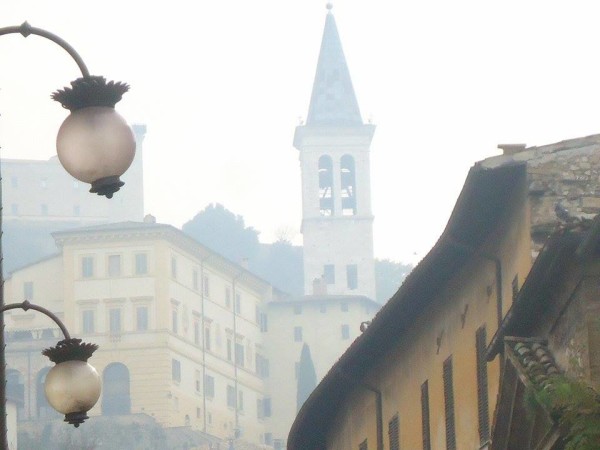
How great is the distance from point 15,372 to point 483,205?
104 m

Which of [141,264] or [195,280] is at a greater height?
[141,264]

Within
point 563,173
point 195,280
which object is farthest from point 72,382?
point 195,280

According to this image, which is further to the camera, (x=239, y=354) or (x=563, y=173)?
(x=239, y=354)

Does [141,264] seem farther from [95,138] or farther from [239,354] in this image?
[95,138]

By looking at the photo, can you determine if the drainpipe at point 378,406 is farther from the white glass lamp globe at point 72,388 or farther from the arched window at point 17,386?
the arched window at point 17,386

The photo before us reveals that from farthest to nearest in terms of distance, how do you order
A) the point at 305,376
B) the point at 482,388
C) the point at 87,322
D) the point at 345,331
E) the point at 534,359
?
the point at 345,331, the point at 305,376, the point at 87,322, the point at 482,388, the point at 534,359

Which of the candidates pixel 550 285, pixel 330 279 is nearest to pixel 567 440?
pixel 550 285

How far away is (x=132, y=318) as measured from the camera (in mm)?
122875

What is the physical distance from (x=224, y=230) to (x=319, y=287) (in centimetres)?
4888

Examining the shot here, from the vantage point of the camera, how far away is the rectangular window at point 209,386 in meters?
123

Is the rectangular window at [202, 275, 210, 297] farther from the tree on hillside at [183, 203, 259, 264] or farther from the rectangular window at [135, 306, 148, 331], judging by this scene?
the tree on hillside at [183, 203, 259, 264]

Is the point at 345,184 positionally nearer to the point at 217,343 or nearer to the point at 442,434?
the point at 217,343

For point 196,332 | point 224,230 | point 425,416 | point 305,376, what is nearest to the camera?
point 425,416

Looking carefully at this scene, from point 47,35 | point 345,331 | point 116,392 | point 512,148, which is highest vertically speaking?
point 345,331
